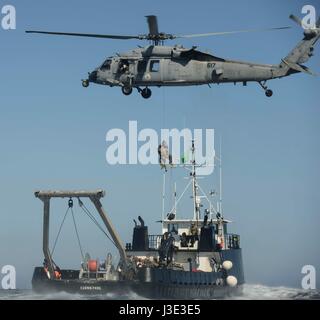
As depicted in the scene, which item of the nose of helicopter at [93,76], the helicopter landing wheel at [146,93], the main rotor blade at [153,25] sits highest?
the main rotor blade at [153,25]

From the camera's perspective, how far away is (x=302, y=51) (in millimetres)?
54281

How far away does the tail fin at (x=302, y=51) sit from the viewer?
52.1m

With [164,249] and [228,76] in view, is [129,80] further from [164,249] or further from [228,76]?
[164,249]

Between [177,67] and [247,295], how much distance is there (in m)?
20.1

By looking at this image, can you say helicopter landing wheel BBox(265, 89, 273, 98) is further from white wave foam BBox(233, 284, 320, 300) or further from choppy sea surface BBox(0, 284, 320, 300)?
white wave foam BBox(233, 284, 320, 300)

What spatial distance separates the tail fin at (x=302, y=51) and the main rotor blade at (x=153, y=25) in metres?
7.47

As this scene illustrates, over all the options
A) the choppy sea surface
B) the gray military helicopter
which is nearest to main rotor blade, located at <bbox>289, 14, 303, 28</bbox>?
the gray military helicopter

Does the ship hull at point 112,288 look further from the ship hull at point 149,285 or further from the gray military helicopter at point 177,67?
the gray military helicopter at point 177,67

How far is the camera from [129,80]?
177 ft

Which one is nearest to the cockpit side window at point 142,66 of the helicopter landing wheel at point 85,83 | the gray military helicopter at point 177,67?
the gray military helicopter at point 177,67

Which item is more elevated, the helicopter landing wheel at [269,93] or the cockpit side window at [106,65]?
the cockpit side window at [106,65]

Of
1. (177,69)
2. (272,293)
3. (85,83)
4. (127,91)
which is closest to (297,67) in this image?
(177,69)
